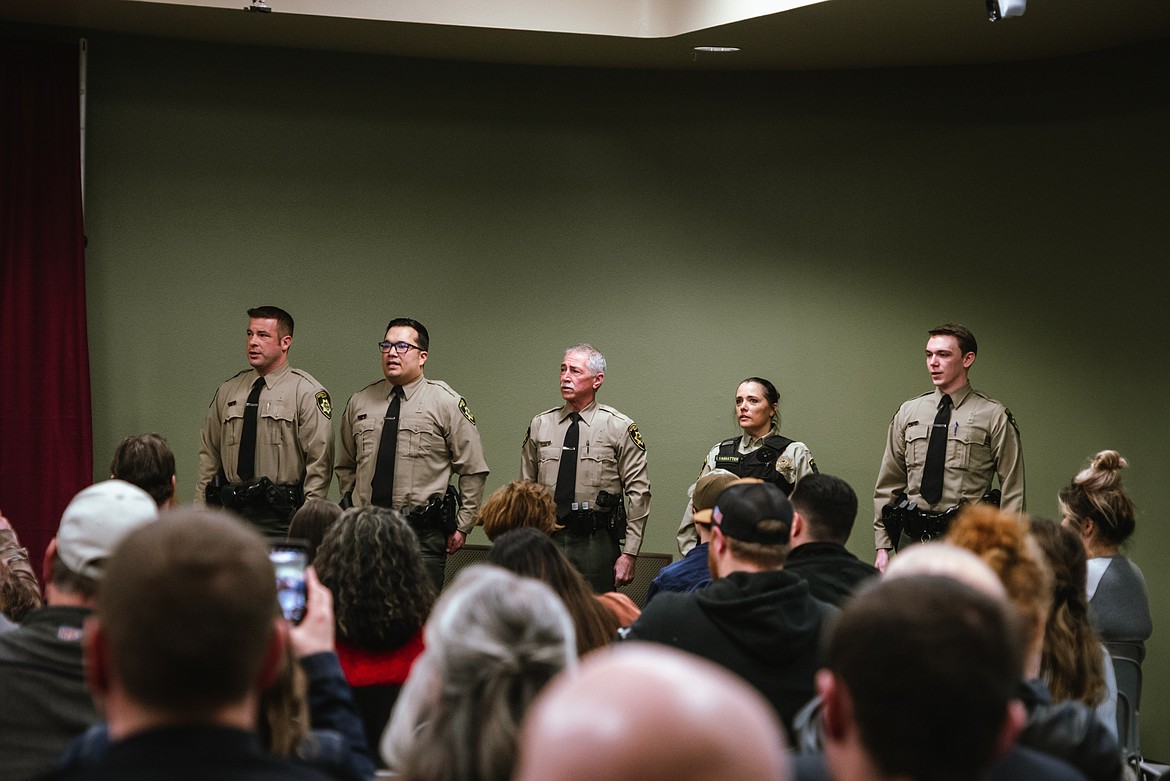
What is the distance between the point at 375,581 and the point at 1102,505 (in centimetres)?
229

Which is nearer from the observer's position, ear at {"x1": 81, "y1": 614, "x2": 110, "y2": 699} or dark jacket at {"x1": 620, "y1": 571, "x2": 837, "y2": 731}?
ear at {"x1": 81, "y1": 614, "x2": 110, "y2": 699}

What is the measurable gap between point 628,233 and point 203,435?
2.48 metres

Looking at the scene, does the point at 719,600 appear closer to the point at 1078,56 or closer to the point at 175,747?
the point at 175,747

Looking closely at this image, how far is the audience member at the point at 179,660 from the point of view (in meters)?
1.21

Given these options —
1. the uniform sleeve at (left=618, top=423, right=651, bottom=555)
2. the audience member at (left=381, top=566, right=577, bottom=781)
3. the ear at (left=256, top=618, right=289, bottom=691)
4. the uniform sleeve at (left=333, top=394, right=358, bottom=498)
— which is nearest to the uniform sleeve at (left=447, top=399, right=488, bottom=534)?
the uniform sleeve at (left=333, top=394, right=358, bottom=498)

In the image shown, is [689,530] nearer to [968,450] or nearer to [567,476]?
[567,476]

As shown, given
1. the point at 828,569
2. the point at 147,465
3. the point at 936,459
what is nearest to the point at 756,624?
the point at 828,569

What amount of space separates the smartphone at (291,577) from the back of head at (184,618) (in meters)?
0.71

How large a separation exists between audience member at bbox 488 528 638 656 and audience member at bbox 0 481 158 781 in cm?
101

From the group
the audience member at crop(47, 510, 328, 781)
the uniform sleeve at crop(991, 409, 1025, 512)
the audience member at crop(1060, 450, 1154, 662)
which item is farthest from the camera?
the uniform sleeve at crop(991, 409, 1025, 512)

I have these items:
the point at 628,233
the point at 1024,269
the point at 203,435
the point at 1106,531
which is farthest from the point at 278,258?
the point at 1106,531

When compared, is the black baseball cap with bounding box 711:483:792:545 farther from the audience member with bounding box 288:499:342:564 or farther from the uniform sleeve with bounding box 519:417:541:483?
the uniform sleeve with bounding box 519:417:541:483

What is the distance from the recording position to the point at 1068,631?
2605 mm

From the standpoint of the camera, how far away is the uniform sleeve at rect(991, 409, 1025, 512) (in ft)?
17.8
